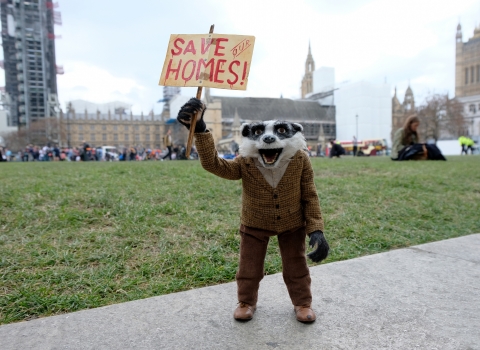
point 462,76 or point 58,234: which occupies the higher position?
point 462,76

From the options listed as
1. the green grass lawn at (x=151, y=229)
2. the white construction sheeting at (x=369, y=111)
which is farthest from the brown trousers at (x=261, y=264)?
the white construction sheeting at (x=369, y=111)

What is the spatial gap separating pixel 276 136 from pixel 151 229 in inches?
86.6

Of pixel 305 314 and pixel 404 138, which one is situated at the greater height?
pixel 404 138

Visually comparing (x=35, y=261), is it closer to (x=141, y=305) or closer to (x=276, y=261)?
(x=141, y=305)

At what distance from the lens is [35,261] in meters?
3.17

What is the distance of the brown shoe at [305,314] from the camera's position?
7.59ft

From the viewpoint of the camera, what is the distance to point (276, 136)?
2.29m

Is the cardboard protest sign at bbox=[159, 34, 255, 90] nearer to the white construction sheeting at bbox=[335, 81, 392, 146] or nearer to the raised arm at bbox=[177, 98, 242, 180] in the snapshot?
the raised arm at bbox=[177, 98, 242, 180]

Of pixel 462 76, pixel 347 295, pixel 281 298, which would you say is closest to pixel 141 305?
pixel 281 298

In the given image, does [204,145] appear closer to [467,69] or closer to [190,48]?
[190,48]

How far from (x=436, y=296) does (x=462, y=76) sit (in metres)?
102

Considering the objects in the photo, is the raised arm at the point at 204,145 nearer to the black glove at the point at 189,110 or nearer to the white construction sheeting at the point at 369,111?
the black glove at the point at 189,110

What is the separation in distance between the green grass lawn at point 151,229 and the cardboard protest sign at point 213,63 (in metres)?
1.56

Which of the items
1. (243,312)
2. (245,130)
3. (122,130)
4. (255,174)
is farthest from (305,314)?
(122,130)
